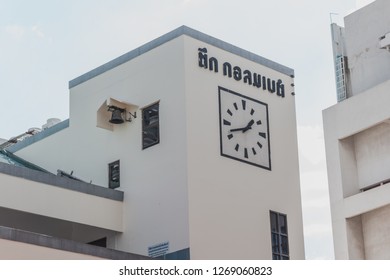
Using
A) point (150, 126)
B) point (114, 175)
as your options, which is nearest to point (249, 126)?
point (150, 126)

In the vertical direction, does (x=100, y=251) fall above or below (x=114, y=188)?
below

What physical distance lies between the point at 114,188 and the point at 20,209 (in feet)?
11.9

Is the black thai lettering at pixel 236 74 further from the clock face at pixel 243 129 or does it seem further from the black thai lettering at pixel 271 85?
the black thai lettering at pixel 271 85

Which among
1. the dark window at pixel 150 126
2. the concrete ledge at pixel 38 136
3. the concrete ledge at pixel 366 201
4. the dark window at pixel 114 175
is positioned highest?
the concrete ledge at pixel 38 136

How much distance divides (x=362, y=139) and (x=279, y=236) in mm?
3818

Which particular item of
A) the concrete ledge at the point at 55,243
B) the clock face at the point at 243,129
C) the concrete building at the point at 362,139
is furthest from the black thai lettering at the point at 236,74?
the concrete ledge at the point at 55,243

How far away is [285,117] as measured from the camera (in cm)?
3462

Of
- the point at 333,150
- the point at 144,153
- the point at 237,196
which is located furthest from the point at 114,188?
the point at 333,150

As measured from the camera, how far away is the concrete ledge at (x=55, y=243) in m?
25.6

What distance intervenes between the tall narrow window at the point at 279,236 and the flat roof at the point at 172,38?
16.3 feet

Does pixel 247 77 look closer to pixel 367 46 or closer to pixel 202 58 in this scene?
pixel 202 58

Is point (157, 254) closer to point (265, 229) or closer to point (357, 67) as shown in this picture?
point (265, 229)

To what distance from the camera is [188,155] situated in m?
31.2

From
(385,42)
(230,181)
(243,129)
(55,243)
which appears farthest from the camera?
(243,129)
